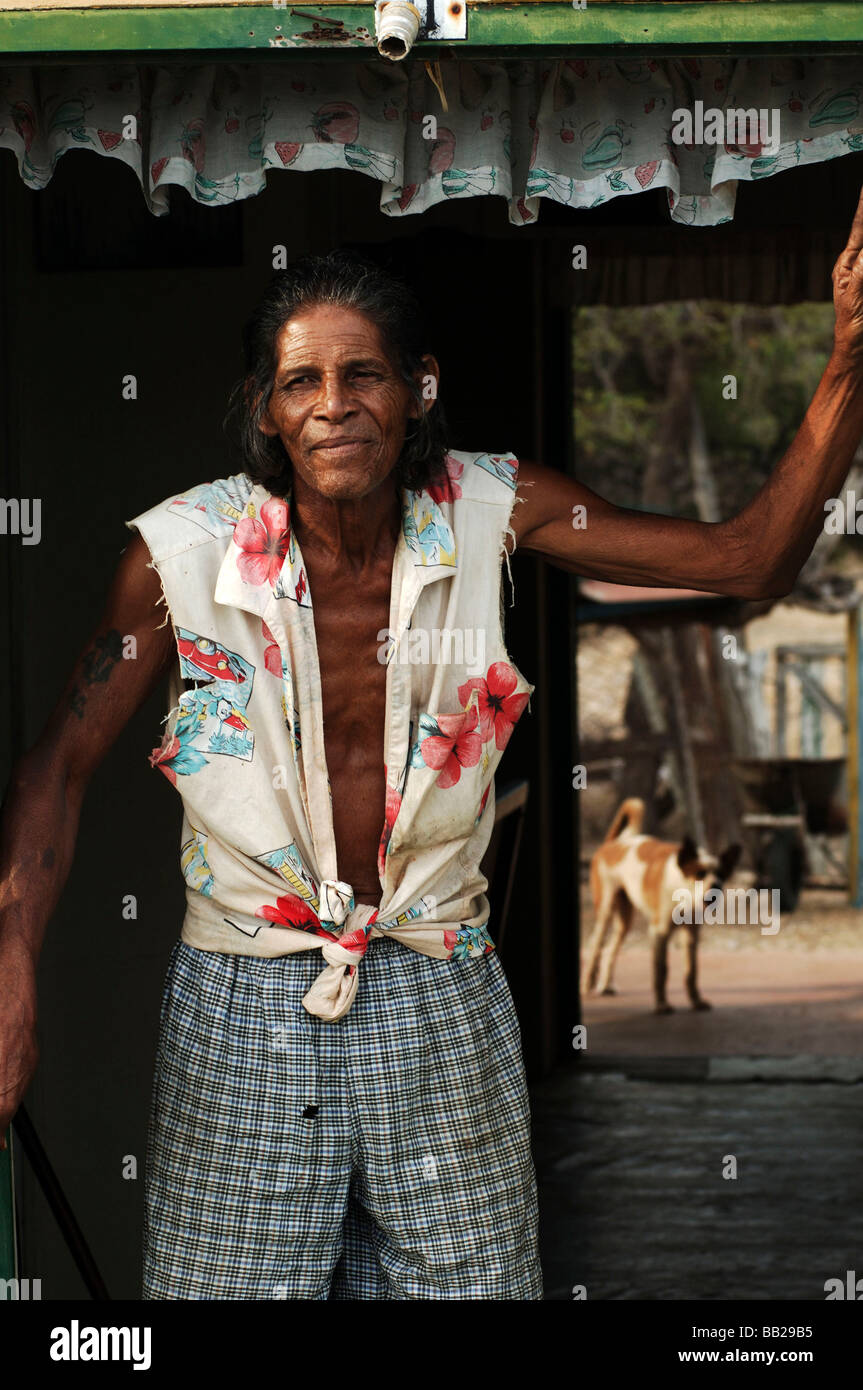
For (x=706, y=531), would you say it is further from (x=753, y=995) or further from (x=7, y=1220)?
(x=753, y=995)

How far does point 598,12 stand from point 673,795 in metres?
10.7

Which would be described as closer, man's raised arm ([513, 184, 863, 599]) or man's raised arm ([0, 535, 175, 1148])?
man's raised arm ([0, 535, 175, 1148])

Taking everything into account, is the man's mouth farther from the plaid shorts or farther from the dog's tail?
the dog's tail

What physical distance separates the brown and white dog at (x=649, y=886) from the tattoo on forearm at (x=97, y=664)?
5.49 m

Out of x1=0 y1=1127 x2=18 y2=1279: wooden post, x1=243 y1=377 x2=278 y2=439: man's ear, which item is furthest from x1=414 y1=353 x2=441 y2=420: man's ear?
x1=0 y1=1127 x2=18 y2=1279: wooden post

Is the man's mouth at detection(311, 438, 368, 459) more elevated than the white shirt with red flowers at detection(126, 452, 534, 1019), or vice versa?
the man's mouth at detection(311, 438, 368, 459)

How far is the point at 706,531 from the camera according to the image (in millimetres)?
2703

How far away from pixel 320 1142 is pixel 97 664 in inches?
33.4

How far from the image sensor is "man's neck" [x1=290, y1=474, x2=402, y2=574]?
263cm

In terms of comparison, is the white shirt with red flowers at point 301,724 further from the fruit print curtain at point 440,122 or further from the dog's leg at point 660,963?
the dog's leg at point 660,963

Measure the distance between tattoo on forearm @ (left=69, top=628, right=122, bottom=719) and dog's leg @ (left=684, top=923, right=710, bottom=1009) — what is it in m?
5.53

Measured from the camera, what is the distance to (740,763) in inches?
459

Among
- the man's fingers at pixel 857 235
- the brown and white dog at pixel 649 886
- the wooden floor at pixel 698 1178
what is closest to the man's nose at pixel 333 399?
the man's fingers at pixel 857 235
